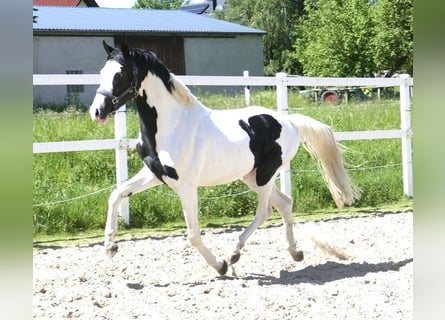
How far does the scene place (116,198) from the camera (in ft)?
11.4

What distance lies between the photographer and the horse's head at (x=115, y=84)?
123 inches

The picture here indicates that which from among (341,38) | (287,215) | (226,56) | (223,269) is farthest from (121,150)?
(226,56)

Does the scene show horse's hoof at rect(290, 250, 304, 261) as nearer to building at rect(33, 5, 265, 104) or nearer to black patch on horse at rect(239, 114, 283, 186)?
black patch on horse at rect(239, 114, 283, 186)

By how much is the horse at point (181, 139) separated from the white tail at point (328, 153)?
381 mm

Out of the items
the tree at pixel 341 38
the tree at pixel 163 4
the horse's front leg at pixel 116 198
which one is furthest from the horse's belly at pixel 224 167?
the tree at pixel 163 4

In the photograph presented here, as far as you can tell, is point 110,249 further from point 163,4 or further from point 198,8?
point 163,4

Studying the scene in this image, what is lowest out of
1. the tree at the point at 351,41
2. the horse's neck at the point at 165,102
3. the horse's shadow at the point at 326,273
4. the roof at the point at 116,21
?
the horse's shadow at the point at 326,273

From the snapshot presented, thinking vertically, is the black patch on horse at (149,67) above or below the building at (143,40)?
below

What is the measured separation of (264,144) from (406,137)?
3.54m

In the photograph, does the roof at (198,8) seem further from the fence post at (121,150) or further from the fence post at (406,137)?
the fence post at (121,150)

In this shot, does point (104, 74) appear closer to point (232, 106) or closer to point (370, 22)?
point (370, 22)

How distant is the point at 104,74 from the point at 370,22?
2.68 m

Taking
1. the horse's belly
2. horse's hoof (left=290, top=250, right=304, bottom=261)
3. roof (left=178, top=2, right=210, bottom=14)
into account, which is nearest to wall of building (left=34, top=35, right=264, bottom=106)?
roof (left=178, top=2, right=210, bottom=14)

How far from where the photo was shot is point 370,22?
5055mm
